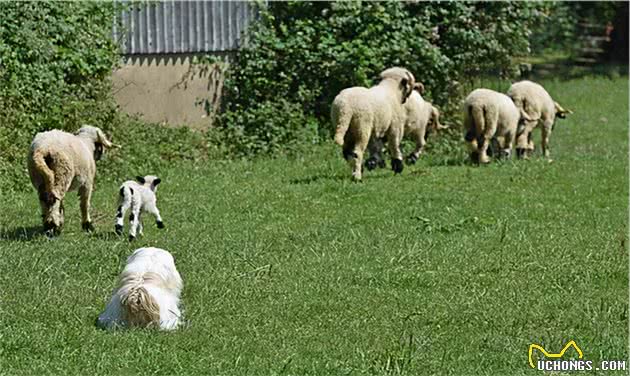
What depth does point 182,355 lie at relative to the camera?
7.75 m

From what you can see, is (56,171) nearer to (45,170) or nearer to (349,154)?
(45,170)

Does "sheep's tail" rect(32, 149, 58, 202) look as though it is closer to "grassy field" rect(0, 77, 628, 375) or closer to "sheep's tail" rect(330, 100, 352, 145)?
"grassy field" rect(0, 77, 628, 375)

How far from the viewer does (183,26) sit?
18750 millimetres

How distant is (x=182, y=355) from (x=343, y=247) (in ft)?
12.1

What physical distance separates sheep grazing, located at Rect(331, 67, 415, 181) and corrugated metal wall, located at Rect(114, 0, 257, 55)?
3782 millimetres

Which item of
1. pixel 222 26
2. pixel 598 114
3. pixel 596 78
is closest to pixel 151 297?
pixel 222 26

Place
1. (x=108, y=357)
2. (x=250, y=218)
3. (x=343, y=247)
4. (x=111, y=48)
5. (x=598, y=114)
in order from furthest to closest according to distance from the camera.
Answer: (x=598, y=114), (x=111, y=48), (x=250, y=218), (x=343, y=247), (x=108, y=357)

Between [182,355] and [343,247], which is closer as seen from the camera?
Result: [182,355]

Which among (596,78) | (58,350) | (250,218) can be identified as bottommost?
(596,78)

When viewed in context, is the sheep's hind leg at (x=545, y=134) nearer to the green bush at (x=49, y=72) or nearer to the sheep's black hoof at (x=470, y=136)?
the sheep's black hoof at (x=470, y=136)

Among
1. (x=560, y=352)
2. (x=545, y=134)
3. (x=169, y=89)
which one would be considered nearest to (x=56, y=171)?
(x=560, y=352)

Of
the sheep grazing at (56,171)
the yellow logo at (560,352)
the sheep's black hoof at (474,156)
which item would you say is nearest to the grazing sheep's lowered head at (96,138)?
the sheep grazing at (56,171)

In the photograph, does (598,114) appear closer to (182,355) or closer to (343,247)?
(343,247)

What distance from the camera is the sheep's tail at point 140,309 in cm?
815
